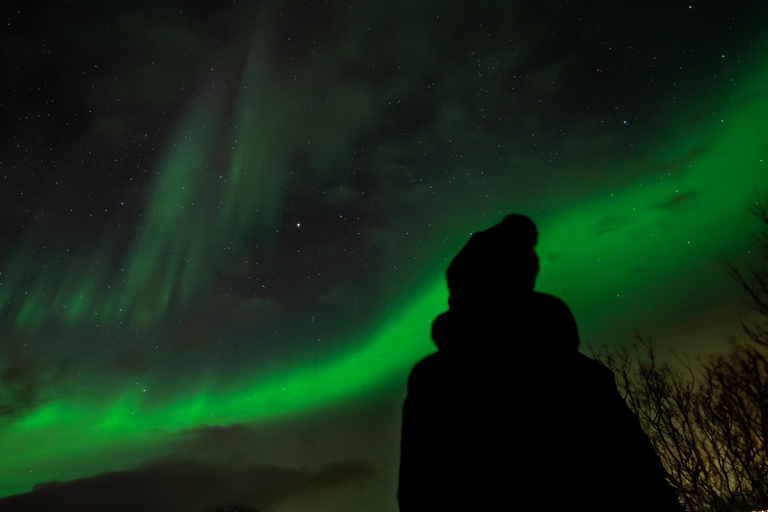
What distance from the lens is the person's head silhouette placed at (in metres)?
1.69

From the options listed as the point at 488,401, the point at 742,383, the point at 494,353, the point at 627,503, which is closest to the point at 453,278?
the point at 494,353

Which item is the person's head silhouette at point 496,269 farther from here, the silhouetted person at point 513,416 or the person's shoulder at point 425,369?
the person's shoulder at point 425,369

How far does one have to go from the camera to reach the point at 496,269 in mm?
1690

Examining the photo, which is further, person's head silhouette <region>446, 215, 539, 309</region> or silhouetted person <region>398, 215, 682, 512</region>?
person's head silhouette <region>446, 215, 539, 309</region>

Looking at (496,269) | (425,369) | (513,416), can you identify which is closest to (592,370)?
(513,416)

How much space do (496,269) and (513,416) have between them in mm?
574

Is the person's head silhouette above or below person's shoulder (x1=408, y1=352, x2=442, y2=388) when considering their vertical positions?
above

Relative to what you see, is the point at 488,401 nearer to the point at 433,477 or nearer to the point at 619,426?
the point at 433,477

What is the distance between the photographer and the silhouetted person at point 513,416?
1.44 metres

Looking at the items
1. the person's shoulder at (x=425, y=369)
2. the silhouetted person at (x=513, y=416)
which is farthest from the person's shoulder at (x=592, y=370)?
the person's shoulder at (x=425, y=369)

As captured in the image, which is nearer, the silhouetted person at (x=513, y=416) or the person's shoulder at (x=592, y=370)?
the silhouetted person at (x=513, y=416)

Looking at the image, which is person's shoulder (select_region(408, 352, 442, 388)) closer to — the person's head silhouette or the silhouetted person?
the silhouetted person

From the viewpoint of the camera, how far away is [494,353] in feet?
5.21

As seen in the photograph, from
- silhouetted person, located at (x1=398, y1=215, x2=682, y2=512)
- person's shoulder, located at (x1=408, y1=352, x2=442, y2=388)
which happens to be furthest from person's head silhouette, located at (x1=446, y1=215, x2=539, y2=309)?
person's shoulder, located at (x1=408, y1=352, x2=442, y2=388)
